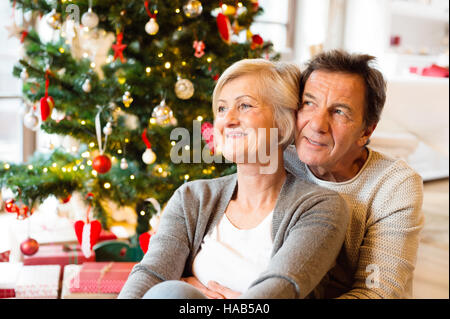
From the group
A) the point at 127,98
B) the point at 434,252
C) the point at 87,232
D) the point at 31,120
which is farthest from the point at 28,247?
the point at 434,252

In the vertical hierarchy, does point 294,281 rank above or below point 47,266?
above

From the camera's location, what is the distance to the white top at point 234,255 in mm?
1191

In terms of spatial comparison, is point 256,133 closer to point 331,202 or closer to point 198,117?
point 331,202

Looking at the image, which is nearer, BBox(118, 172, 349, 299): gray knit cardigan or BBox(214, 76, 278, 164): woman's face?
BBox(118, 172, 349, 299): gray knit cardigan

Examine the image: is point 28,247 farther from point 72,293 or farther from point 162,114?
point 162,114

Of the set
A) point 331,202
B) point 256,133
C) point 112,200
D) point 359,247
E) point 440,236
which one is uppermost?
point 256,133

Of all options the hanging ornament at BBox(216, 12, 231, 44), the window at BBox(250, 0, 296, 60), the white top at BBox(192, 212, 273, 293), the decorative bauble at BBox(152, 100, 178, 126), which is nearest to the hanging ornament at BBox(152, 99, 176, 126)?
the decorative bauble at BBox(152, 100, 178, 126)

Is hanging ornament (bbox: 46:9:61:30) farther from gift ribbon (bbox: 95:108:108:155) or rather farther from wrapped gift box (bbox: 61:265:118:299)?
wrapped gift box (bbox: 61:265:118:299)

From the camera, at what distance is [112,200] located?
215 centimetres

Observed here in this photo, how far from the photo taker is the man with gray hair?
118 cm

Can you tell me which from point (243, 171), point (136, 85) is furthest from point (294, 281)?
point (136, 85)

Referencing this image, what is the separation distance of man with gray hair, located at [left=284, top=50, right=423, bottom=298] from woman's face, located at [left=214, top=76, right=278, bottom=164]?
0.10 metres

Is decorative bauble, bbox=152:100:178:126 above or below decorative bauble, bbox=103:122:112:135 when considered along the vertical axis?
above

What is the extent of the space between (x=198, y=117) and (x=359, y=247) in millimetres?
1025
